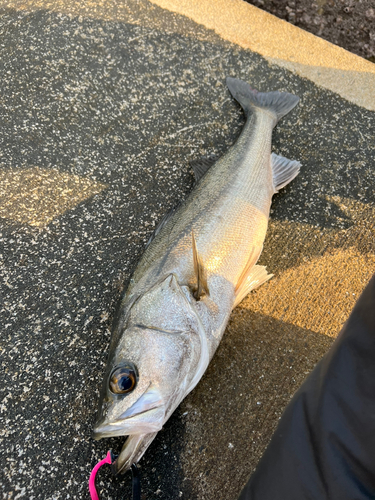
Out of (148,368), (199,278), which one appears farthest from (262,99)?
(148,368)

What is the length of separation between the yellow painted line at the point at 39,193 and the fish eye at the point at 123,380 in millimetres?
1399

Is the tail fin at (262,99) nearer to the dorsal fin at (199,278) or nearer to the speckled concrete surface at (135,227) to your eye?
the speckled concrete surface at (135,227)

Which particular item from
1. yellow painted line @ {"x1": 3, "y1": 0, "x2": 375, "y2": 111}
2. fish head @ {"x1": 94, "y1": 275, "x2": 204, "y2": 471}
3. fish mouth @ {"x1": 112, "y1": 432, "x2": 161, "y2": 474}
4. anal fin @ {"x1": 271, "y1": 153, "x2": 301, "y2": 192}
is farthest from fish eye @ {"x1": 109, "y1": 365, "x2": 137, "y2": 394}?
yellow painted line @ {"x1": 3, "y1": 0, "x2": 375, "y2": 111}

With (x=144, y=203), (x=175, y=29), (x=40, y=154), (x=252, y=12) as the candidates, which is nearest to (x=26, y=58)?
(x=40, y=154)

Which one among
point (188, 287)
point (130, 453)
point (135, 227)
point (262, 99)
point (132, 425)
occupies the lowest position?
point (130, 453)

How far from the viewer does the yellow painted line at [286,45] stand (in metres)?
3.52

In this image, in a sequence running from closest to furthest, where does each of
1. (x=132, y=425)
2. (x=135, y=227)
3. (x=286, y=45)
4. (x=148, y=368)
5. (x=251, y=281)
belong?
(x=132, y=425) → (x=148, y=368) → (x=251, y=281) → (x=135, y=227) → (x=286, y=45)

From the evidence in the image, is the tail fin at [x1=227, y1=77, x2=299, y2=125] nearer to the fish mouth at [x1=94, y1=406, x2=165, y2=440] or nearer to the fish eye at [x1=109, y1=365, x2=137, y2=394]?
the fish eye at [x1=109, y1=365, x2=137, y2=394]

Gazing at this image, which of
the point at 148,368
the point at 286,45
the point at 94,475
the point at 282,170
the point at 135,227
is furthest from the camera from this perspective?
the point at 286,45

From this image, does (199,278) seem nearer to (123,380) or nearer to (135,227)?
(123,380)

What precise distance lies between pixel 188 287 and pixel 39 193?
149cm

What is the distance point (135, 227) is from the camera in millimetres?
2740

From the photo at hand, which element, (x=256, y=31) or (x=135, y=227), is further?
(x=256, y=31)

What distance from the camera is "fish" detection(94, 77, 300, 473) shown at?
1.76 m
